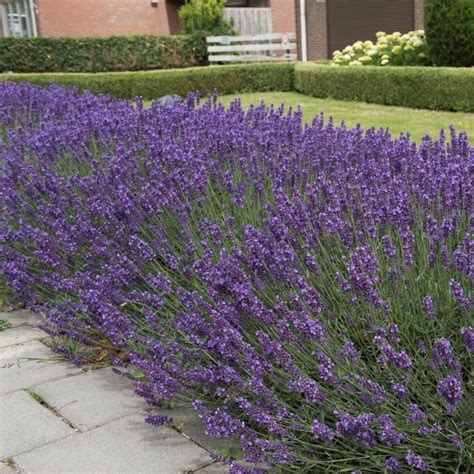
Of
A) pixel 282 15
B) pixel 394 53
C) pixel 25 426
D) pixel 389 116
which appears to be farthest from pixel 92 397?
pixel 282 15

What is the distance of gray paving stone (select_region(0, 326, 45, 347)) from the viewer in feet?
12.9

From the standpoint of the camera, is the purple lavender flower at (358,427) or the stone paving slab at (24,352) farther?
the stone paving slab at (24,352)

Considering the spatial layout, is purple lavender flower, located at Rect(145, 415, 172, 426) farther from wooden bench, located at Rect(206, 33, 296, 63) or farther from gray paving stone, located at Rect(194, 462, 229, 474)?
wooden bench, located at Rect(206, 33, 296, 63)

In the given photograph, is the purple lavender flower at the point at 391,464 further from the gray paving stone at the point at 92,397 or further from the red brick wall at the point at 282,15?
the red brick wall at the point at 282,15

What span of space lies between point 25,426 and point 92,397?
1.02ft

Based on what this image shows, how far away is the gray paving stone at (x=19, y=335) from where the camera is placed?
12.9ft

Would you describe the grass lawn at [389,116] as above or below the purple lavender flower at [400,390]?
below

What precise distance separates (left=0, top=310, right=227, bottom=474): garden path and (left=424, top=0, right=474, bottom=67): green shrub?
9.68 metres

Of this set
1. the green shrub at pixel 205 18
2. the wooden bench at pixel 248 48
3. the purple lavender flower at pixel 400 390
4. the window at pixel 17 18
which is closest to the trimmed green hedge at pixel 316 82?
the wooden bench at pixel 248 48

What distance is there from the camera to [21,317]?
170 inches

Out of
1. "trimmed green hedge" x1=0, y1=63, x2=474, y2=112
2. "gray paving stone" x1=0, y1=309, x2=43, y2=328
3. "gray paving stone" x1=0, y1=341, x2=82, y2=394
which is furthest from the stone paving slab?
"trimmed green hedge" x1=0, y1=63, x2=474, y2=112

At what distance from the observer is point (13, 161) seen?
4758 millimetres

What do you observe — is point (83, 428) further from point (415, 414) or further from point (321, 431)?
point (415, 414)

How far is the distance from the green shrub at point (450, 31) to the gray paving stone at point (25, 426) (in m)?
10.1
